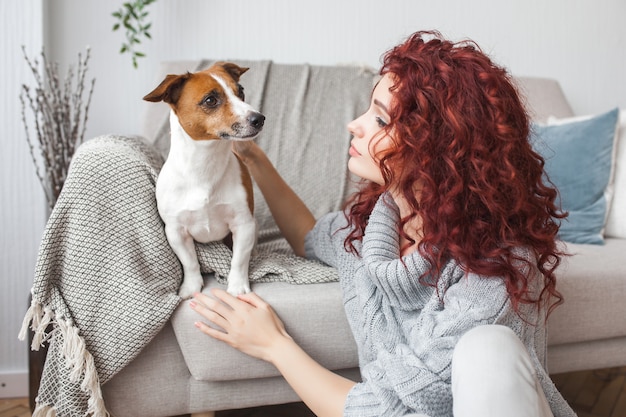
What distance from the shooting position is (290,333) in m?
1.27

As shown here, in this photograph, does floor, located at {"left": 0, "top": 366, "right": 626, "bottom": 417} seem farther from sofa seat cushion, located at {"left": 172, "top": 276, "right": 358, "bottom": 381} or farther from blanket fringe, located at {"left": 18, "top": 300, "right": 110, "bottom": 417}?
blanket fringe, located at {"left": 18, "top": 300, "right": 110, "bottom": 417}

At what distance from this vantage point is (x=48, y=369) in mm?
1183

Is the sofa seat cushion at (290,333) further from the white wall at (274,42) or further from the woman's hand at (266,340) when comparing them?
the white wall at (274,42)

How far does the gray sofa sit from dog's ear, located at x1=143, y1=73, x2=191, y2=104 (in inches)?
16.2

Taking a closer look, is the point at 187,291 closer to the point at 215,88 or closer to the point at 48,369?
the point at 48,369

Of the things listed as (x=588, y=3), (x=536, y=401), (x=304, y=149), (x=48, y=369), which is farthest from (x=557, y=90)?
(x=48, y=369)

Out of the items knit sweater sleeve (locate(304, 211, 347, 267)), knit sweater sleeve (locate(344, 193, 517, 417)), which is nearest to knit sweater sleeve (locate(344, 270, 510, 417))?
knit sweater sleeve (locate(344, 193, 517, 417))

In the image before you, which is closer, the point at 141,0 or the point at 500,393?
the point at 500,393

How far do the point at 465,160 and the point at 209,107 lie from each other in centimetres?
51

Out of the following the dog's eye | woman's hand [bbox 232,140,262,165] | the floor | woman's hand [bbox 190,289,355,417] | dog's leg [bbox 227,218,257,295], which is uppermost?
the dog's eye

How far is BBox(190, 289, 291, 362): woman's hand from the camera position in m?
1.17

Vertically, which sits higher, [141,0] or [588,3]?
[588,3]

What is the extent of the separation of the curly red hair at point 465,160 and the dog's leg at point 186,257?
465 mm

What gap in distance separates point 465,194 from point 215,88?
1.73ft
